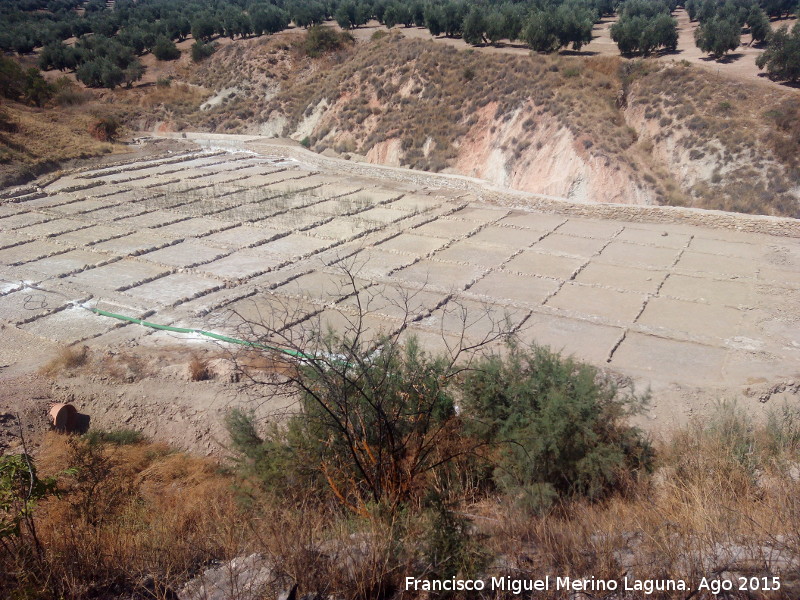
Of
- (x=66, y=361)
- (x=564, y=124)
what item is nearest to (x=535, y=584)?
(x=66, y=361)

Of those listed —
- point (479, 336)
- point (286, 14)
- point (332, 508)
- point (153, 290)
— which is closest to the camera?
point (332, 508)

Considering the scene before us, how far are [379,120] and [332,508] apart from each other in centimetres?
2662

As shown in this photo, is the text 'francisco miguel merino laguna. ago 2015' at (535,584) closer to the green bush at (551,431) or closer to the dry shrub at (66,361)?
the green bush at (551,431)

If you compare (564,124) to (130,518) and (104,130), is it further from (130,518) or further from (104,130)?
(130,518)

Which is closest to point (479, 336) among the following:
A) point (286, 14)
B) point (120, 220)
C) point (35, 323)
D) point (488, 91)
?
point (35, 323)

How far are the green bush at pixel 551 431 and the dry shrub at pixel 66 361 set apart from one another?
7202mm

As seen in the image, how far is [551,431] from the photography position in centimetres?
686

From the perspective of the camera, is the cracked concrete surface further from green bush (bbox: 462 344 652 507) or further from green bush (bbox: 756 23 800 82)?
green bush (bbox: 756 23 800 82)

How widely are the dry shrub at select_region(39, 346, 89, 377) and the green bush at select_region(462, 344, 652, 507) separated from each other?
720cm

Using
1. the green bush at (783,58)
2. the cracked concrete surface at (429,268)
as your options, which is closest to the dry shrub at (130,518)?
the cracked concrete surface at (429,268)

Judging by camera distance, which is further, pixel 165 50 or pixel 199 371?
pixel 165 50

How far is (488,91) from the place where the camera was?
92.5 feet

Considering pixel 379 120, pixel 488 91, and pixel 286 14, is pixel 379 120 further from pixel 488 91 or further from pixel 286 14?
pixel 286 14

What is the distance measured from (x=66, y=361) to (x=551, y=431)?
8474 mm
